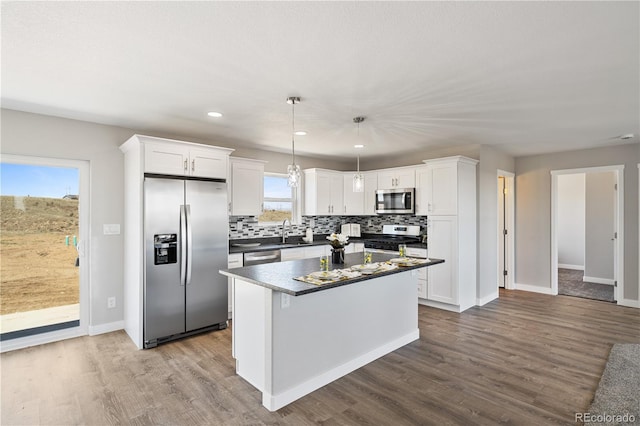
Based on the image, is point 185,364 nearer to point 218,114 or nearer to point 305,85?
point 218,114

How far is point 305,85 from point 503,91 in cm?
170

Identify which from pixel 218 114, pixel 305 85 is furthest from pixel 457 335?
pixel 218 114

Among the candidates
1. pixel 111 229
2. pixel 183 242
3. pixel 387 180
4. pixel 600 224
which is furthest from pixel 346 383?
pixel 600 224

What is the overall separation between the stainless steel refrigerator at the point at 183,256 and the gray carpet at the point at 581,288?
580cm

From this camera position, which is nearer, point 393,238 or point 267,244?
point 267,244

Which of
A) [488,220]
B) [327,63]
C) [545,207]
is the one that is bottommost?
[488,220]

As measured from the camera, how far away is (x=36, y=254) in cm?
373

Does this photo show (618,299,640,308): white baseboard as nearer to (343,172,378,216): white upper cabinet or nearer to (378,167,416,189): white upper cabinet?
(378,167,416,189): white upper cabinet

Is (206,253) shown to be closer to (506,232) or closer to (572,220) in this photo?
(506,232)

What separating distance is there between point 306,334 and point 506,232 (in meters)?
5.02

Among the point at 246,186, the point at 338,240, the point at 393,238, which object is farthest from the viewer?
the point at 393,238

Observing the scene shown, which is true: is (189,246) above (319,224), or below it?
below

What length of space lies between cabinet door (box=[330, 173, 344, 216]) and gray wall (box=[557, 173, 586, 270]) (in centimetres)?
565

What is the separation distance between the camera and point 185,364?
321cm
